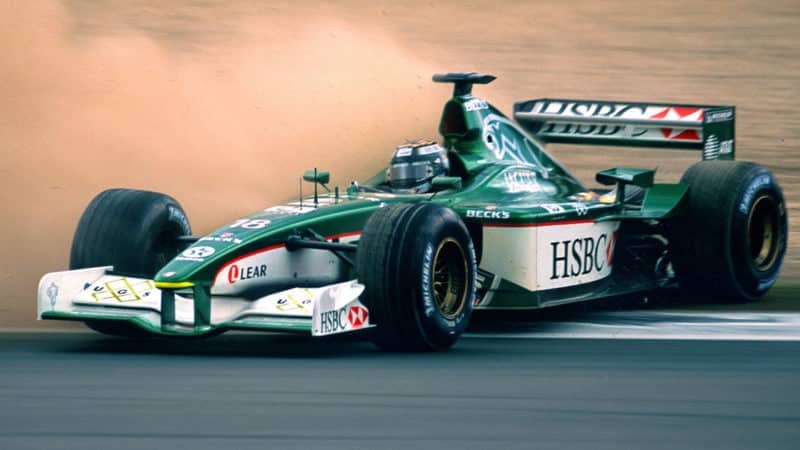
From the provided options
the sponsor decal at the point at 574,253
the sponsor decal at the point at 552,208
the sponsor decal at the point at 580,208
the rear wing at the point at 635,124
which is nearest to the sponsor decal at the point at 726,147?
the rear wing at the point at 635,124

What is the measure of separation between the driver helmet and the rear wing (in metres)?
2.00

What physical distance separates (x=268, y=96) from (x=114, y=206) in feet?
30.7

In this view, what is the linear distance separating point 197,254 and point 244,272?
0.29 meters

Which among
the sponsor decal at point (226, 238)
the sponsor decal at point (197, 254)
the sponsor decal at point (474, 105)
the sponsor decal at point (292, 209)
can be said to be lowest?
the sponsor decal at point (197, 254)

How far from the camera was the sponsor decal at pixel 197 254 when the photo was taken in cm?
883

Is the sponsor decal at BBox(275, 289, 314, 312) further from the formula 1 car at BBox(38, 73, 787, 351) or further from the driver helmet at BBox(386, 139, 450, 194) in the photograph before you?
the driver helmet at BBox(386, 139, 450, 194)

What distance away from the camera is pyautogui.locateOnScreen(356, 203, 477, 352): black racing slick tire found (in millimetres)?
8422

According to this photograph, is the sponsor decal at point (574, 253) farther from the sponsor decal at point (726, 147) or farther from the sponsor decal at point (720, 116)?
the sponsor decal at point (726, 147)

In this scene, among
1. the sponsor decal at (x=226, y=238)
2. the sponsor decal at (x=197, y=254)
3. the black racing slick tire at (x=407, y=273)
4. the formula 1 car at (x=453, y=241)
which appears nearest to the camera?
the black racing slick tire at (x=407, y=273)

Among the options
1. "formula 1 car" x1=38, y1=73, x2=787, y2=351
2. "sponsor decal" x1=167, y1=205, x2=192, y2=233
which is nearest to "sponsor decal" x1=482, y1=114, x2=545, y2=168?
"formula 1 car" x1=38, y1=73, x2=787, y2=351

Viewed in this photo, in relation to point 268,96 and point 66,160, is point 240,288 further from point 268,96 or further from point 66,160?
point 268,96

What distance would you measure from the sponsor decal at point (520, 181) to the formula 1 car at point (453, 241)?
0.01 meters

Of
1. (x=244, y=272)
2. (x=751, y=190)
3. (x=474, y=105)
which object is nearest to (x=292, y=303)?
(x=244, y=272)

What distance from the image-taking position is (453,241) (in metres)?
8.86
